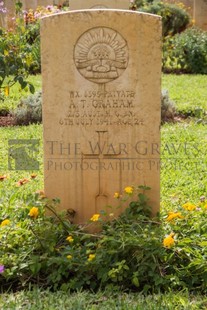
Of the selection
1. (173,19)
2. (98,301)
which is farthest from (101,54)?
(173,19)

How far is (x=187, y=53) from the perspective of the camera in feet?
45.4

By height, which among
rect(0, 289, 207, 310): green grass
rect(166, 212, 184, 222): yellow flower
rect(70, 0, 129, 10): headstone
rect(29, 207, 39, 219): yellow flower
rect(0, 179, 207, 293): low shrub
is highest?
rect(70, 0, 129, 10): headstone

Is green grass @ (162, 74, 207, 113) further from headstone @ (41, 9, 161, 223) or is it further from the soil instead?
headstone @ (41, 9, 161, 223)

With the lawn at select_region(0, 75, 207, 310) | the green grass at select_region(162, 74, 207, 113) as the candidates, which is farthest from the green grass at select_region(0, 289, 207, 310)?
the green grass at select_region(162, 74, 207, 113)

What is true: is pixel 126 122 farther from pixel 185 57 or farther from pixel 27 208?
pixel 185 57

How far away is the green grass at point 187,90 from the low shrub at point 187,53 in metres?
0.64

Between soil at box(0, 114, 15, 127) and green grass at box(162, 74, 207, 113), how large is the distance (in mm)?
2386

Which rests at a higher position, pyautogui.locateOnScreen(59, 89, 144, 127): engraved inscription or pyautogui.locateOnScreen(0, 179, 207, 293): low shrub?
pyautogui.locateOnScreen(59, 89, 144, 127): engraved inscription

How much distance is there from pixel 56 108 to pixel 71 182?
0.52m

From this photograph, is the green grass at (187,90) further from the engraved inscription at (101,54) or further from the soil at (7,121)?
the engraved inscription at (101,54)

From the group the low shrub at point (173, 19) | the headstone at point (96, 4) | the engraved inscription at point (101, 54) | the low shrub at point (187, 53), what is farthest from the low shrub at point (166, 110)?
the low shrub at point (173, 19)

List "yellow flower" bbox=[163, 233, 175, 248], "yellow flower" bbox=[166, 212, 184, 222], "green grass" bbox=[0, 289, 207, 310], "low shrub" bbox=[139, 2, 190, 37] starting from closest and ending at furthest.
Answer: "green grass" bbox=[0, 289, 207, 310], "yellow flower" bbox=[163, 233, 175, 248], "yellow flower" bbox=[166, 212, 184, 222], "low shrub" bbox=[139, 2, 190, 37]

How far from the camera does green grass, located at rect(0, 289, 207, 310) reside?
328cm

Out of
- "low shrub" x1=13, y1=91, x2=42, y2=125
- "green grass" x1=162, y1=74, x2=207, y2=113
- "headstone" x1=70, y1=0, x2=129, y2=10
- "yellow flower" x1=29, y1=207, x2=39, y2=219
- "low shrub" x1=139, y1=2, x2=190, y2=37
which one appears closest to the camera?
"yellow flower" x1=29, y1=207, x2=39, y2=219
